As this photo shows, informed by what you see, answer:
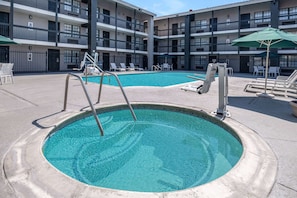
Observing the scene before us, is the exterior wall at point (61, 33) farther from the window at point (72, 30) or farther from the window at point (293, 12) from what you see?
the window at point (293, 12)

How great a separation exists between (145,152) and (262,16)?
2834cm

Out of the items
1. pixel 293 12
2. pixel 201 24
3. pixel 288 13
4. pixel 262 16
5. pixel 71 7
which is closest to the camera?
pixel 71 7

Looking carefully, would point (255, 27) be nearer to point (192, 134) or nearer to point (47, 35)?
point (47, 35)

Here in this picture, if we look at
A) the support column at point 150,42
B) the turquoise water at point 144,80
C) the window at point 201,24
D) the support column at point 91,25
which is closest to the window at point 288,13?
the window at point 201,24

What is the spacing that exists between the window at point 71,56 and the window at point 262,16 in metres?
21.5

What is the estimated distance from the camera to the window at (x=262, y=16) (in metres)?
25.9

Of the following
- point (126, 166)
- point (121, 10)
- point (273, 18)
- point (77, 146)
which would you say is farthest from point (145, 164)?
point (121, 10)

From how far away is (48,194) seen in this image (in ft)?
7.62

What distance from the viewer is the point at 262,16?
26.5 m

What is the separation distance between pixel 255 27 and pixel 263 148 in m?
27.4

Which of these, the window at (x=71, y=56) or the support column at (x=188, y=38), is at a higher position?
the support column at (x=188, y=38)

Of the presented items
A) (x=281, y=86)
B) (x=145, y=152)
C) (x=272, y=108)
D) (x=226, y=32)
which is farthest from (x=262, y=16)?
(x=145, y=152)

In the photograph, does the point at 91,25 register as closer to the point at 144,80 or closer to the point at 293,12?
the point at 144,80

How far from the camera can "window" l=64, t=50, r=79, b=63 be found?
934 inches
